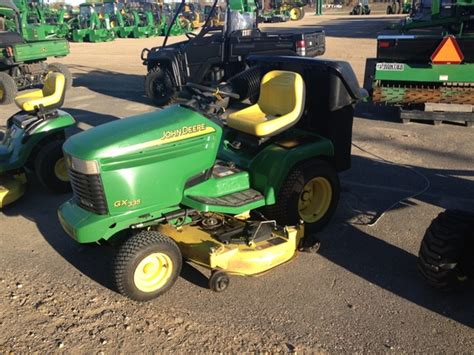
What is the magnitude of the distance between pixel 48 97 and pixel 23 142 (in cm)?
60

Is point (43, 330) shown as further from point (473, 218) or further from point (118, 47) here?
point (118, 47)

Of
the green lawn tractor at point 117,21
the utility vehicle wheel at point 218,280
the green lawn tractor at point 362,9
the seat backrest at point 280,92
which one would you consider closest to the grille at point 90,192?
the utility vehicle wheel at point 218,280

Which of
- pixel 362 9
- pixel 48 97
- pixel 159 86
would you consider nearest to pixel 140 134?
pixel 48 97

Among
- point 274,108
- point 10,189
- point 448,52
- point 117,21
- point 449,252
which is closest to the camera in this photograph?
point 449,252

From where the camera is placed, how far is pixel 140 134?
322 centimetres

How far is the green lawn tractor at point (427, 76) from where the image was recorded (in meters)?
6.90

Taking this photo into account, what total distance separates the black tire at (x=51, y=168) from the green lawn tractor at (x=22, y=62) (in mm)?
6091

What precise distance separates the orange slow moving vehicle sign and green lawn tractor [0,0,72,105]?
27.7 feet

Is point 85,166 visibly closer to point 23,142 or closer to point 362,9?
point 23,142

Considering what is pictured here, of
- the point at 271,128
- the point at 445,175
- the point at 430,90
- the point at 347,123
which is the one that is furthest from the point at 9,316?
the point at 430,90

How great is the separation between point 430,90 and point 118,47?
719 inches

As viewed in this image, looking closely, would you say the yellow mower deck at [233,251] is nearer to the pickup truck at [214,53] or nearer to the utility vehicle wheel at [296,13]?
the pickup truck at [214,53]

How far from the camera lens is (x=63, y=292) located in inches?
134

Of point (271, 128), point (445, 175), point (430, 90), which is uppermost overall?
point (271, 128)
